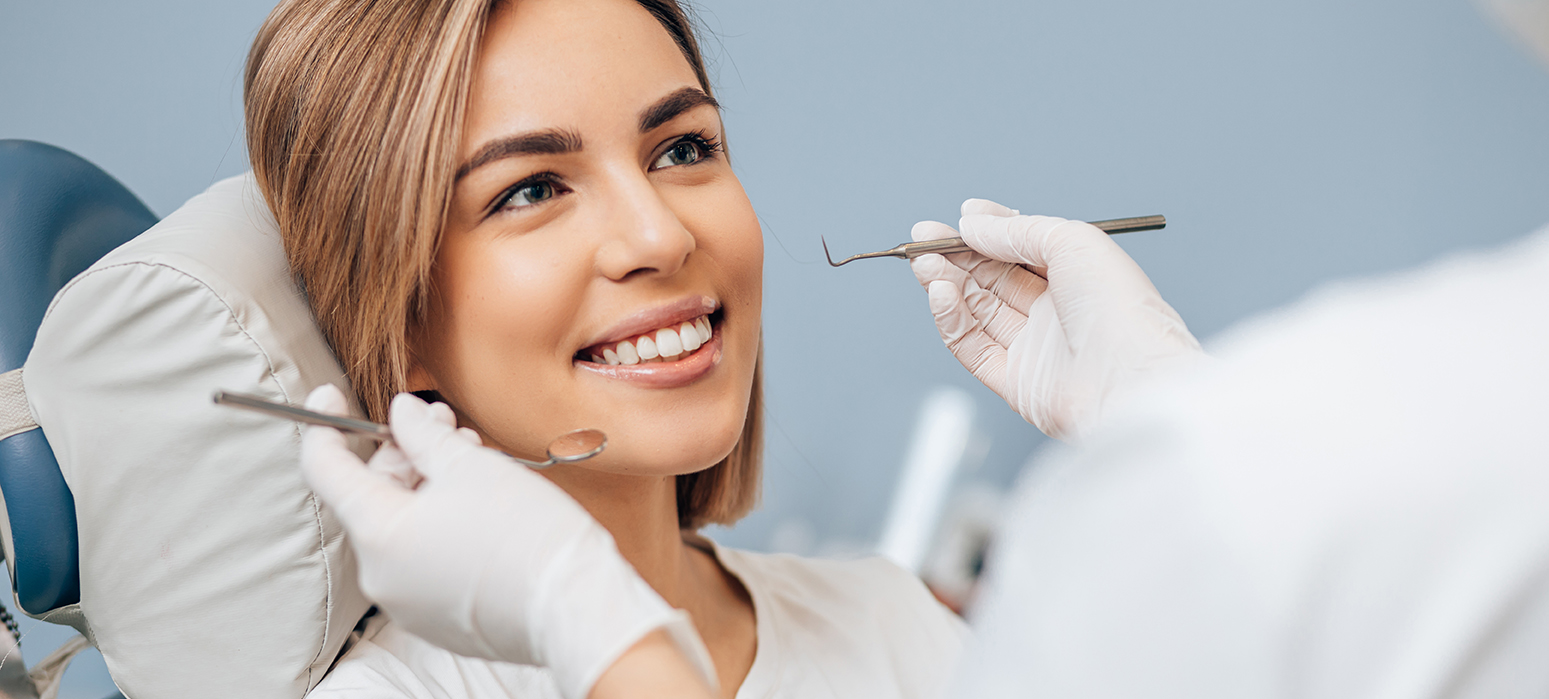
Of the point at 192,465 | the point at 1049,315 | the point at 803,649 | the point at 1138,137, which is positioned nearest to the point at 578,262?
the point at 192,465

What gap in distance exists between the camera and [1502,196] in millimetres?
1990

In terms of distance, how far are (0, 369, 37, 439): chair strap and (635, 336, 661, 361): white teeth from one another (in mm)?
618

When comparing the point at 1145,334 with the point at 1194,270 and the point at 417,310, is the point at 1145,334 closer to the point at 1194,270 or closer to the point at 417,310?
the point at 417,310

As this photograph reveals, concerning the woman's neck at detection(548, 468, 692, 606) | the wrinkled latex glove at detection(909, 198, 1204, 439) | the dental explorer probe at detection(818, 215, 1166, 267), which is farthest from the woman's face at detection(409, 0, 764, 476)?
the wrinkled latex glove at detection(909, 198, 1204, 439)

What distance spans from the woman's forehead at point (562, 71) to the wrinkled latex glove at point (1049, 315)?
445 millimetres

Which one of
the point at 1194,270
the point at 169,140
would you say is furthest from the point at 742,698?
the point at 169,140

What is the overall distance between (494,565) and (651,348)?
39 centimetres

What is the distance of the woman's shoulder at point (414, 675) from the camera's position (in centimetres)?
103

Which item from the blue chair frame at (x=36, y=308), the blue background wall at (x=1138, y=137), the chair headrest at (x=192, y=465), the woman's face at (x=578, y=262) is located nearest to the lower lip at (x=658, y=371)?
the woman's face at (x=578, y=262)

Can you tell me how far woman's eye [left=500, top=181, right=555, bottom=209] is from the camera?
1.05 m

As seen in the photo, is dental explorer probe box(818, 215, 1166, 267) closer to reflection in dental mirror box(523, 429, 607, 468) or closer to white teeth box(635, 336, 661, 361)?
white teeth box(635, 336, 661, 361)

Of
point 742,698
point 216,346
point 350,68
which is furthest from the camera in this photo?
point 742,698

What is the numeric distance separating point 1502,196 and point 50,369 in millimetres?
2475

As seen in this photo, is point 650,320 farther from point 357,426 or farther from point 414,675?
point 414,675
